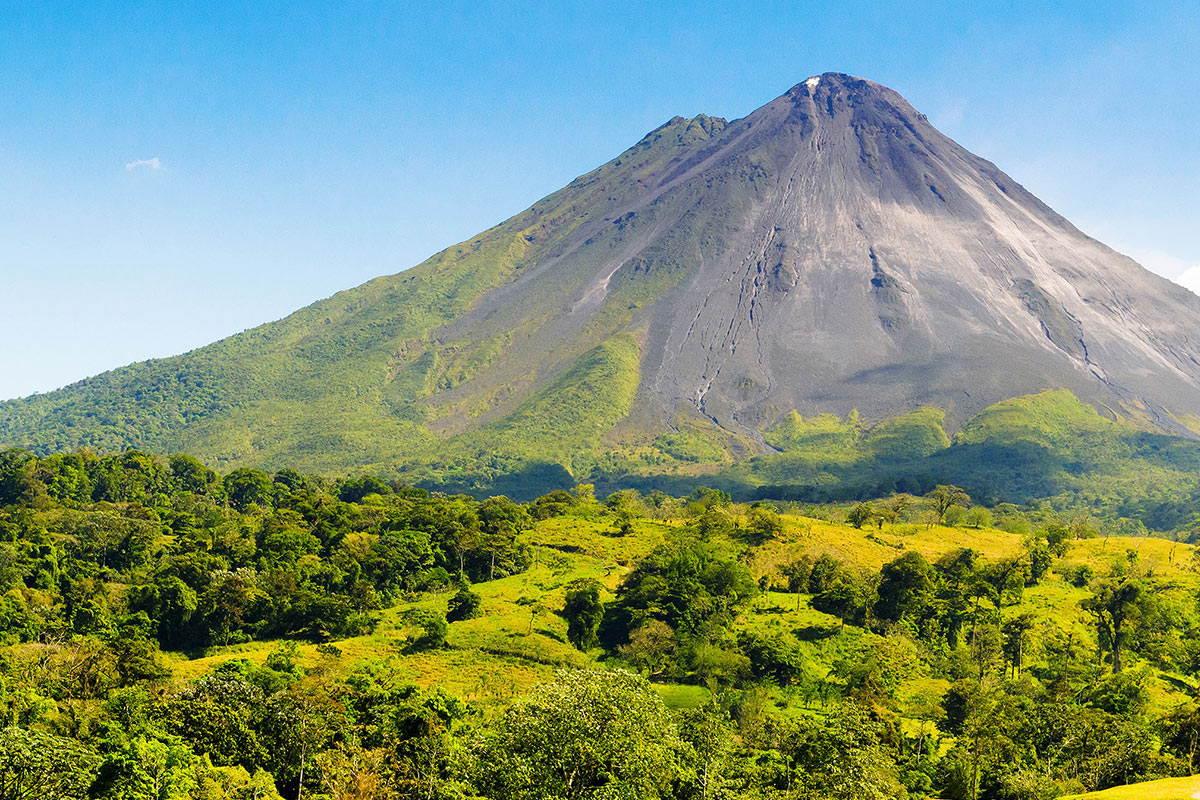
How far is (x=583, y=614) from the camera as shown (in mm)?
60250

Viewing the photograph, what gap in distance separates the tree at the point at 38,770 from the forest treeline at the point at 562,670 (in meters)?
0.07

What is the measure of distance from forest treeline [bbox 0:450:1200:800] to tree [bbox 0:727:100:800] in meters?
0.07

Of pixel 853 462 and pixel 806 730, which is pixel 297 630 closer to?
pixel 806 730

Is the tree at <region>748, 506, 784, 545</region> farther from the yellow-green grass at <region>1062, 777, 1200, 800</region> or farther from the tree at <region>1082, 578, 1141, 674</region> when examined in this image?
the yellow-green grass at <region>1062, 777, 1200, 800</region>

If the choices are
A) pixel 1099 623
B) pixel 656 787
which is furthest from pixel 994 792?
pixel 1099 623

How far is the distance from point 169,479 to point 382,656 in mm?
50824

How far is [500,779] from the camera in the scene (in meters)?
26.7

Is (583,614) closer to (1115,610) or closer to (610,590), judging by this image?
(610,590)

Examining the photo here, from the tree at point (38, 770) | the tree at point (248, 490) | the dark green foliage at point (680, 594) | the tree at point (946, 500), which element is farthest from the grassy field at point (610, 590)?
the tree at point (248, 490)

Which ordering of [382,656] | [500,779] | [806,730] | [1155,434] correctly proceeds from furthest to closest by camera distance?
[1155,434]
[382,656]
[806,730]
[500,779]

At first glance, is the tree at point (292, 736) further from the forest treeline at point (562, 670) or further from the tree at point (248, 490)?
the tree at point (248, 490)

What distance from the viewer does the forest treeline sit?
2939 centimetres

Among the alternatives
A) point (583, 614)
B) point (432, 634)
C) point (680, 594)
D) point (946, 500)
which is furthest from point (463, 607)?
point (946, 500)

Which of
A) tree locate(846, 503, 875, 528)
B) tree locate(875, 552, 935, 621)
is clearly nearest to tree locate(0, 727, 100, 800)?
tree locate(875, 552, 935, 621)
